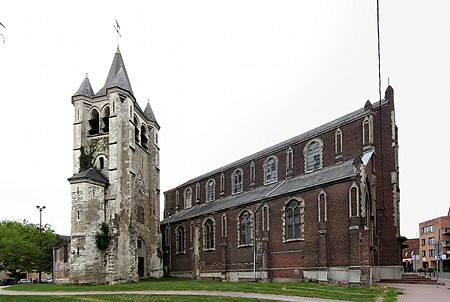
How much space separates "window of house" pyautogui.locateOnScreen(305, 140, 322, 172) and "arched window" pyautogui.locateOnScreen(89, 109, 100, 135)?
845 inches

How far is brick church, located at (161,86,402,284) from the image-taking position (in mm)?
31297

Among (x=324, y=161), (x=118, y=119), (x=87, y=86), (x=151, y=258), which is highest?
(x=87, y=86)

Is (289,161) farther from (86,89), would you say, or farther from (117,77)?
(86,89)

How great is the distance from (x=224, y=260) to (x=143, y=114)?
771 inches

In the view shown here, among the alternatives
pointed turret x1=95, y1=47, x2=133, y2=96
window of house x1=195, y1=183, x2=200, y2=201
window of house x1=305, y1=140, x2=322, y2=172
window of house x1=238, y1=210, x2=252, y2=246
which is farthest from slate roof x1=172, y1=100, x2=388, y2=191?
pointed turret x1=95, y1=47, x2=133, y2=96

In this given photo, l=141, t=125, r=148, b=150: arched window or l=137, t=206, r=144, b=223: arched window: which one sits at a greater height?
l=141, t=125, r=148, b=150: arched window

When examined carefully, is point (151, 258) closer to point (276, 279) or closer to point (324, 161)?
point (276, 279)

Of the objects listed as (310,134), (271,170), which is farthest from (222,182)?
(310,134)

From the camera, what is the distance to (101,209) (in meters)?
41.5

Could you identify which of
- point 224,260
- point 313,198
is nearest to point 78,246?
point 224,260

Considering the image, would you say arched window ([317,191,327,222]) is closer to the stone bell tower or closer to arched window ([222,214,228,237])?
arched window ([222,214,228,237])

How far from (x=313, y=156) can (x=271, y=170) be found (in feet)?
20.4

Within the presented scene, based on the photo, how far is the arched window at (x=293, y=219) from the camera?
3525 cm

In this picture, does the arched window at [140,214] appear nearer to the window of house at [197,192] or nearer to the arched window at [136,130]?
the arched window at [136,130]
